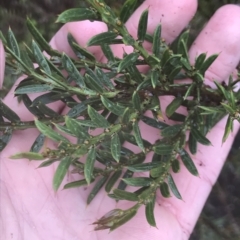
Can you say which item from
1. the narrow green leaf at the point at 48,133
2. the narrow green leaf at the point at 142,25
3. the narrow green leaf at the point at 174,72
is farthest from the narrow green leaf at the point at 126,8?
the narrow green leaf at the point at 48,133

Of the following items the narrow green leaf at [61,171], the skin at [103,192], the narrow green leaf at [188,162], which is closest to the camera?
the narrow green leaf at [61,171]

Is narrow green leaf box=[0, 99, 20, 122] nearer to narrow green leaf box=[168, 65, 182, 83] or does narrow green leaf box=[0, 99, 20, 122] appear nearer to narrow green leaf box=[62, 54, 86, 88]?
narrow green leaf box=[62, 54, 86, 88]

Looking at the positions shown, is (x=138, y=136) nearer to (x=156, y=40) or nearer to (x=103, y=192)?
(x=156, y=40)

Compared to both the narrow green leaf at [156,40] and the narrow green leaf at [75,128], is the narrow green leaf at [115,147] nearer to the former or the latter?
the narrow green leaf at [75,128]

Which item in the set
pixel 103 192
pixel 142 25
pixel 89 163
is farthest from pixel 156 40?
pixel 103 192

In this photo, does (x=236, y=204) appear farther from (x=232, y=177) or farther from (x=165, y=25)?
(x=165, y=25)

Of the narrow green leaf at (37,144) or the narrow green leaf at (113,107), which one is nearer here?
the narrow green leaf at (113,107)

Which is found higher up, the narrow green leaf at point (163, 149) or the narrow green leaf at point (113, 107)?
the narrow green leaf at point (113, 107)
